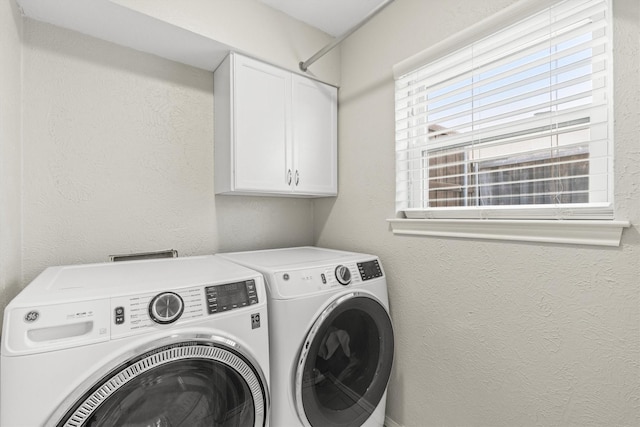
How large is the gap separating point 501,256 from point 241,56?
1.61 m

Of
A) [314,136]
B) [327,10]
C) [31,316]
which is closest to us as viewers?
[31,316]

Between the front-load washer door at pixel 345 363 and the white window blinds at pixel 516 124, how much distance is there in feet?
2.02

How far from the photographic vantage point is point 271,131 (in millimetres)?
1759

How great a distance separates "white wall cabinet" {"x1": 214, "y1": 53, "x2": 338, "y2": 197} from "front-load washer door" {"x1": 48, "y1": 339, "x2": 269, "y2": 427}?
2.92ft

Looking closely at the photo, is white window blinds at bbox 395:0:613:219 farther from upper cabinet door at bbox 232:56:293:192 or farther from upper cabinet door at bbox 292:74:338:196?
upper cabinet door at bbox 232:56:293:192

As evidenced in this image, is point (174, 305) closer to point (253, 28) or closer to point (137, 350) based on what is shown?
point (137, 350)

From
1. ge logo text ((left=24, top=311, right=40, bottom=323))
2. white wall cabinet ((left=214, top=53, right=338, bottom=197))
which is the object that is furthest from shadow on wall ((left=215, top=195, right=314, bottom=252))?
ge logo text ((left=24, top=311, right=40, bottom=323))

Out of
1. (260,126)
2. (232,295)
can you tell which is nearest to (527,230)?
(232,295)

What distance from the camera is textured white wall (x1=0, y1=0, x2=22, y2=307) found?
105cm

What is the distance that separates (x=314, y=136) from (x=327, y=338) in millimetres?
1199

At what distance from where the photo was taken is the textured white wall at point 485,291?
99 centimetres

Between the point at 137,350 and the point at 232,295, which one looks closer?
the point at 137,350

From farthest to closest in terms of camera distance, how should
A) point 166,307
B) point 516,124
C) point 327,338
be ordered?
point 327,338 → point 516,124 → point 166,307

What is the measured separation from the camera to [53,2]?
1.28 meters
